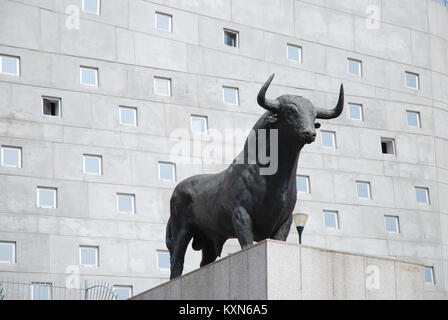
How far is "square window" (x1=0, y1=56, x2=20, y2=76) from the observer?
3038cm

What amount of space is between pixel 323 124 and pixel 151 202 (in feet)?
24.3

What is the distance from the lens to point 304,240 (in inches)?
1294

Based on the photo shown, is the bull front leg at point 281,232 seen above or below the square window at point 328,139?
below

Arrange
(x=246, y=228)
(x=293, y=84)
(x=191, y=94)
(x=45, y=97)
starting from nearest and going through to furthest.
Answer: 1. (x=246, y=228)
2. (x=45, y=97)
3. (x=191, y=94)
4. (x=293, y=84)

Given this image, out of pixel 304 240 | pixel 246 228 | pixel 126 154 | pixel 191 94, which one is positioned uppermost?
pixel 191 94

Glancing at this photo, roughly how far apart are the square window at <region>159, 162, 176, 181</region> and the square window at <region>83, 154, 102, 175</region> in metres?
2.04

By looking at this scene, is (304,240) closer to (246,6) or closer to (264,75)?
(264,75)

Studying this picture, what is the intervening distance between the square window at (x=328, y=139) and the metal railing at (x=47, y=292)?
32.8 feet

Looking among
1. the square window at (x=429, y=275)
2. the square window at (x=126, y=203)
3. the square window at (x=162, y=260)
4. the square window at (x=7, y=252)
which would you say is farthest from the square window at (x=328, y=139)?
the square window at (x=7, y=252)

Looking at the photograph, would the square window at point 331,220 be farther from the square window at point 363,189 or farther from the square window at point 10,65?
the square window at point 10,65

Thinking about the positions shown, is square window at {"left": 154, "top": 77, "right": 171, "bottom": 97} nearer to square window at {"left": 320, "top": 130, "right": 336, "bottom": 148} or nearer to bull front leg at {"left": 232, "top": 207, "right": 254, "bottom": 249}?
square window at {"left": 320, "top": 130, "right": 336, "bottom": 148}

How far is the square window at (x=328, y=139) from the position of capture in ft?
114

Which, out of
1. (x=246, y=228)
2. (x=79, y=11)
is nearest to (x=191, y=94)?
(x=79, y=11)

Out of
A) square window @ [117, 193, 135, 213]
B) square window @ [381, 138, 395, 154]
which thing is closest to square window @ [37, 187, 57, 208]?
square window @ [117, 193, 135, 213]
